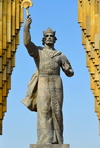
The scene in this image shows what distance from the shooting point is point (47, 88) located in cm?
2788

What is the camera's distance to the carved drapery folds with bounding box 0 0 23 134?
50250 millimetres

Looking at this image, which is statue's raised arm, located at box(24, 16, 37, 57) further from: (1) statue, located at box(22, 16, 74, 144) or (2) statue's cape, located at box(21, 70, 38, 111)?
(2) statue's cape, located at box(21, 70, 38, 111)

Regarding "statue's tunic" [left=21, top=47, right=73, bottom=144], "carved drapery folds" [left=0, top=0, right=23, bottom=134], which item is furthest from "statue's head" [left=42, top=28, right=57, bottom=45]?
"carved drapery folds" [left=0, top=0, right=23, bottom=134]

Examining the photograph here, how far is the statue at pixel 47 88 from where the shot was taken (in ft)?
90.5

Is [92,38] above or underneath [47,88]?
above

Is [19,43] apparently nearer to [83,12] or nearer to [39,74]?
[83,12]

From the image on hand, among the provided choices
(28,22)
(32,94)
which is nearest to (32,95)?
(32,94)

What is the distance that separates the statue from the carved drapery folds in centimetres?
2182

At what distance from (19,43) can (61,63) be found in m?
22.8

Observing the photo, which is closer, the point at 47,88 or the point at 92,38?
the point at 47,88

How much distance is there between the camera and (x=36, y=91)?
28.2 m

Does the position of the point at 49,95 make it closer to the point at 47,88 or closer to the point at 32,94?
the point at 47,88

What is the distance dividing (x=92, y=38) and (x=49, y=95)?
2083 cm


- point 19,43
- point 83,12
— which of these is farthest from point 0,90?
point 83,12
